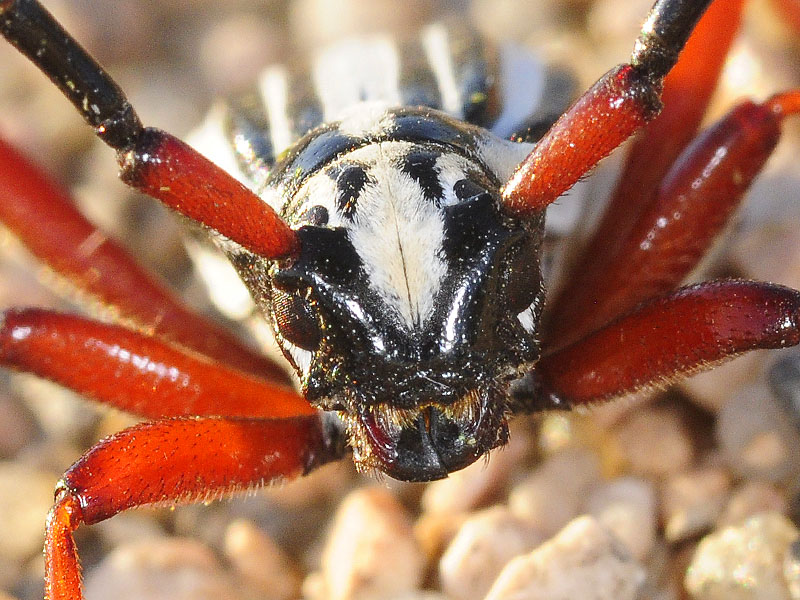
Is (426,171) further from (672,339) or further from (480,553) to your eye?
(480,553)

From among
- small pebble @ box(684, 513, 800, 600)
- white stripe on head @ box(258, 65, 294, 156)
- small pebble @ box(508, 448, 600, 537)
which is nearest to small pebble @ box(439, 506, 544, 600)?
small pebble @ box(508, 448, 600, 537)

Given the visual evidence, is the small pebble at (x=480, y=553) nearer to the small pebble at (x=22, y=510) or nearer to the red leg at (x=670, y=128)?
the red leg at (x=670, y=128)

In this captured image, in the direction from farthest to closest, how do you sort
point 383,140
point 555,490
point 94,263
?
point 94,263 → point 555,490 → point 383,140

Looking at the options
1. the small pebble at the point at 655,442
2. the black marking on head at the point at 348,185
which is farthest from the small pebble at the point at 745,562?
the black marking on head at the point at 348,185

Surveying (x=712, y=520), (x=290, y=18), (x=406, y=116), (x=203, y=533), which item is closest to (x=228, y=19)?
(x=290, y=18)

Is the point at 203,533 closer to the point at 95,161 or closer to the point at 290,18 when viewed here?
the point at 95,161

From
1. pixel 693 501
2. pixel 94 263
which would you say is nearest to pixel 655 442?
pixel 693 501
